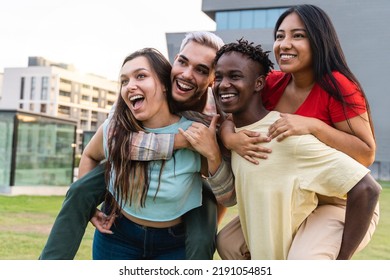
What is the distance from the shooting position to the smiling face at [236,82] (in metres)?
1.43

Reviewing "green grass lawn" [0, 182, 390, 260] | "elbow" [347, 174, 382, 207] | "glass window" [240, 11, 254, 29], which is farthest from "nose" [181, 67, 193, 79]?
"glass window" [240, 11, 254, 29]

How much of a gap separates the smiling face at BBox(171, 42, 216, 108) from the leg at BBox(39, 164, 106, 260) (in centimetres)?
37

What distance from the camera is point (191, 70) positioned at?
157 cm

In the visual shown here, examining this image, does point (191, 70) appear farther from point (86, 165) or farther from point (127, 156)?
point (86, 165)

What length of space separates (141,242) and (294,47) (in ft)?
2.51

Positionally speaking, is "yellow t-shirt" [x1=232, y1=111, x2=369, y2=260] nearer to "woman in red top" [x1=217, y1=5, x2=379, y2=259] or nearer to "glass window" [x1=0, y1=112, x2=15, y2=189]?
"woman in red top" [x1=217, y1=5, x2=379, y2=259]

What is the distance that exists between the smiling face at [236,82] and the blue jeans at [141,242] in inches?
17.4

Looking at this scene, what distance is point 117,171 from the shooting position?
1541 millimetres

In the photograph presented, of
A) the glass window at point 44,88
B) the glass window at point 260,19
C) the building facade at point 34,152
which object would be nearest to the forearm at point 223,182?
the building facade at point 34,152

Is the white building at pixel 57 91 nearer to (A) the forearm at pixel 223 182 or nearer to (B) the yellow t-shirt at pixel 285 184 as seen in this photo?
(A) the forearm at pixel 223 182

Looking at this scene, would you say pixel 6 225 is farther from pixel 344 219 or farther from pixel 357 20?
pixel 357 20

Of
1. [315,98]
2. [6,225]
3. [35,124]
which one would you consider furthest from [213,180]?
[35,124]

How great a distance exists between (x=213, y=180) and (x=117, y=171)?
30 centimetres

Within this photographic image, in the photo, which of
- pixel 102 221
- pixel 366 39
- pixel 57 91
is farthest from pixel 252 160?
pixel 57 91
